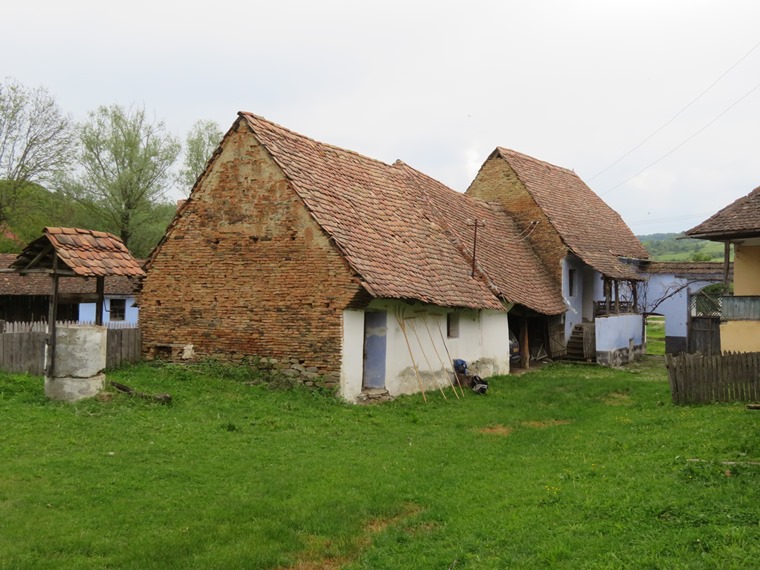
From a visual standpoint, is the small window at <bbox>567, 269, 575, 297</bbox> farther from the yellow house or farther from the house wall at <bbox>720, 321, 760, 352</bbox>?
the house wall at <bbox>720, 321, 760, 352</bbox>

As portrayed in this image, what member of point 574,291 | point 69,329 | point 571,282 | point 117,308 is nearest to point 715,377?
point 69,329

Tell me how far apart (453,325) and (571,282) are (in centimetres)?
1018

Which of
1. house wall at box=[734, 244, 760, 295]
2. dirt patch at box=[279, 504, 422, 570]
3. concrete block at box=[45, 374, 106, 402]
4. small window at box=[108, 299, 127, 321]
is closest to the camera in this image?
dirt patch at box=[279, 504, 422, 570]

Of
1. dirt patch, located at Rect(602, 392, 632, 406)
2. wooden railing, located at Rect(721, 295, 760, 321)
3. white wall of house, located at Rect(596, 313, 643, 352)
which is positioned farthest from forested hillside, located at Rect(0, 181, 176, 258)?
wooden railing, located at Rect(721, 295, 760, 321)

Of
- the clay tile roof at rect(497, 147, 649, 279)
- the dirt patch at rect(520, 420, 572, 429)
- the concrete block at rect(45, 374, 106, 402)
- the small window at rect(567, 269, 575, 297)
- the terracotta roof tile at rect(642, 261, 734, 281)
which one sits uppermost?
the clay tile roof at rect(497, 147, 649, 279)

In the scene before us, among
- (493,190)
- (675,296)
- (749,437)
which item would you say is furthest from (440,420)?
(675,296)

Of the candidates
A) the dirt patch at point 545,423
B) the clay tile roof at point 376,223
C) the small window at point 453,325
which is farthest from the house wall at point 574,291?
the dirt patch at point 545,423

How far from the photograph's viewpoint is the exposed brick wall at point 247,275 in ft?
50.6

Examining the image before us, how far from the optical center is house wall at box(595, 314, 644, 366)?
85.8 ft

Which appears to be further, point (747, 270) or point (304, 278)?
point (747, 270)

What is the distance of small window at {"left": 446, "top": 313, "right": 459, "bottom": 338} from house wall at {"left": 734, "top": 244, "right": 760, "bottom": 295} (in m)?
8.25

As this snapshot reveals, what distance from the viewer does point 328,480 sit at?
905 centimetres

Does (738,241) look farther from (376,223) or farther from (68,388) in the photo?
(68,388)

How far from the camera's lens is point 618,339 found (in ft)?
89.8
